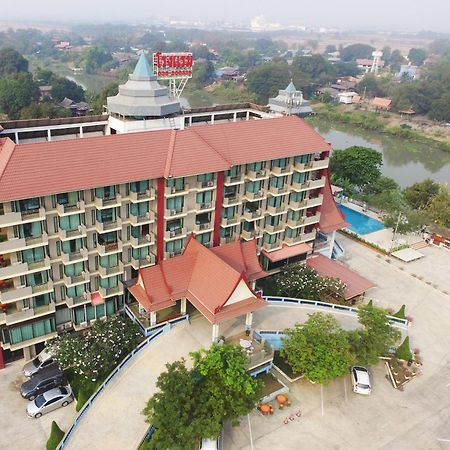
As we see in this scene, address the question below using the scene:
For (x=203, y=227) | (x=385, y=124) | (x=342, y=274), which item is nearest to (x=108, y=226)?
(x=203, y=227)

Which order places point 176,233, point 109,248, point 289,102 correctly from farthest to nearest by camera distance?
point 289,102, point 176,233, point 109,248

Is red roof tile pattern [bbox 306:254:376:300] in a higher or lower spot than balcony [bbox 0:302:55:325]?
lower

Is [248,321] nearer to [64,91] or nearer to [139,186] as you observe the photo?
[139,186]

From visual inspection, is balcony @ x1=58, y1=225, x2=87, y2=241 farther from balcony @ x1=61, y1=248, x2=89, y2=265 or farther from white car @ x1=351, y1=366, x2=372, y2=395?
white car @ x1=351, y1=366, x2=372, y2=395

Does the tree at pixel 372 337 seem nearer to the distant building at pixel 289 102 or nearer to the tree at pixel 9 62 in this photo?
the distant building at pixel 289 102

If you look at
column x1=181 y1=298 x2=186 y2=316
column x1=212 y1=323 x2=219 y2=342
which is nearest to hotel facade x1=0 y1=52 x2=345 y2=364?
column x1=181 y1=298 x2=186 y2=316

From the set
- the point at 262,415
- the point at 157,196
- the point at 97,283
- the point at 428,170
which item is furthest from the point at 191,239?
the point at 428,170

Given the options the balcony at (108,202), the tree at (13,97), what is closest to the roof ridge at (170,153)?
the balcony at (108,202)
